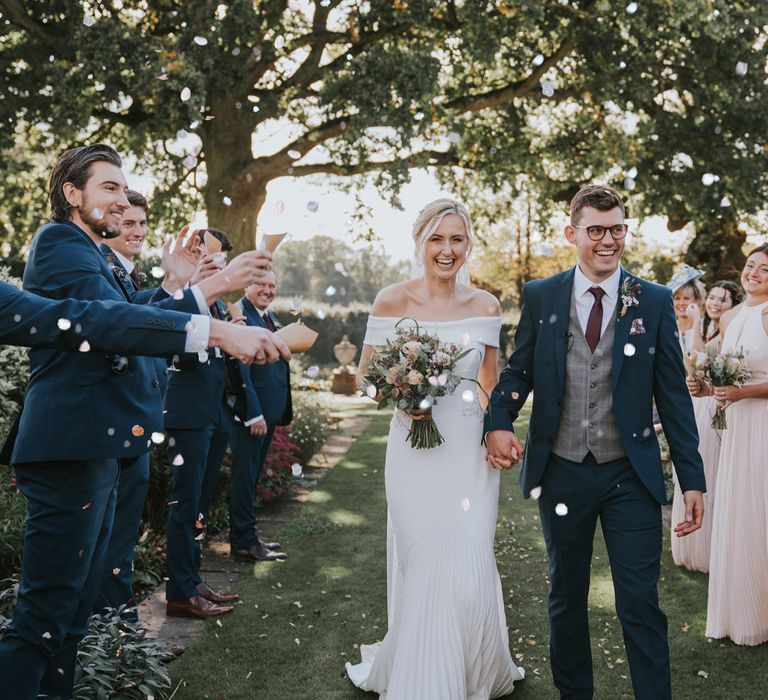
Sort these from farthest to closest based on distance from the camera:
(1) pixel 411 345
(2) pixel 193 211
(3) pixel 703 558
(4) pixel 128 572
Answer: (2) pixel 193 211
(3) pixel 703 558
(4) pixel 128 572
(1) pixel 411 345

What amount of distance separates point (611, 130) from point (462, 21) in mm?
3975

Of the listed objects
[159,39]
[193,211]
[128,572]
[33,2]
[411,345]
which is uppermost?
[33,2]

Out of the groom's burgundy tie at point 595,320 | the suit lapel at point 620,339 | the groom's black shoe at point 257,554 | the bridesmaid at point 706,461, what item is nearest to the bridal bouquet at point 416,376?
the groom's burgundy tie at point 595,320

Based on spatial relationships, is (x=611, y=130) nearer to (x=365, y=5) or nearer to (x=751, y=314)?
(x=365, y=5)

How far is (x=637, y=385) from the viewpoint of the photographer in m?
3.60

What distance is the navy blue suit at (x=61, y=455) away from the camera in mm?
2951

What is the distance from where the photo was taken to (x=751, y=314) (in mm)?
5516

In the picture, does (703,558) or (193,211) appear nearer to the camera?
(703,558)

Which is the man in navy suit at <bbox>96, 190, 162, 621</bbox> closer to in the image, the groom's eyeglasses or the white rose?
the white rose

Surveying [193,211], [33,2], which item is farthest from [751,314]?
[193,211]

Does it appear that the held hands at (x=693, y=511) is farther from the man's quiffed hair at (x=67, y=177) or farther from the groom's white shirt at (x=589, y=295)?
the man's quiffed hair at (x=67, y=177)

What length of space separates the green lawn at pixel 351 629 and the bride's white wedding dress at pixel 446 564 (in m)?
0.37

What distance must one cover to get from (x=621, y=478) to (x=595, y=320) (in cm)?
74

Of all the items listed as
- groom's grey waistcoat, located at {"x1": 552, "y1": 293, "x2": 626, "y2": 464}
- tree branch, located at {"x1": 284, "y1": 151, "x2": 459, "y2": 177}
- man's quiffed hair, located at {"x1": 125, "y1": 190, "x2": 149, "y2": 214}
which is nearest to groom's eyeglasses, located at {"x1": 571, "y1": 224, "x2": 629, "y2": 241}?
groom's grey waistcoat, located at {"x1": 552, "y1": 293, "x2": 626, "y2": 464}
